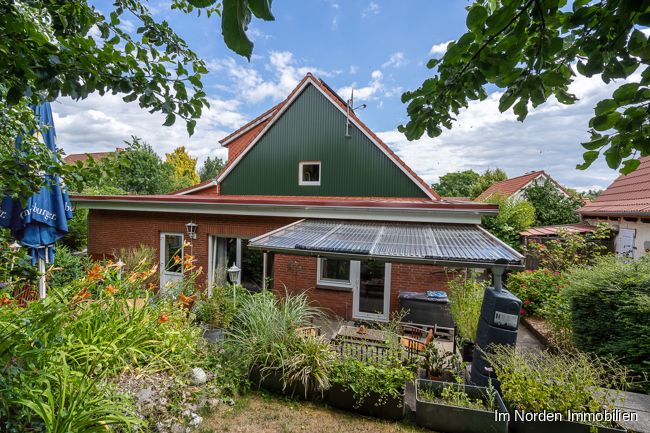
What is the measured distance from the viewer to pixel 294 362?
3.77 m

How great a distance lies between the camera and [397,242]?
17.0 ft

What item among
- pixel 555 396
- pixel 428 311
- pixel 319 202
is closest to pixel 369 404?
pixel 555 396

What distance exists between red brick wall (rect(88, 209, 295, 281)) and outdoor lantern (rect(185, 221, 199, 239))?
0.37 ft

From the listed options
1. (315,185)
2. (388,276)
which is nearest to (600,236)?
(388,276)

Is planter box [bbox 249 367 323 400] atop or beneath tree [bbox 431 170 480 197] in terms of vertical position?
beneath

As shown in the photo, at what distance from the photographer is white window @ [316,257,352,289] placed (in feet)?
25.3

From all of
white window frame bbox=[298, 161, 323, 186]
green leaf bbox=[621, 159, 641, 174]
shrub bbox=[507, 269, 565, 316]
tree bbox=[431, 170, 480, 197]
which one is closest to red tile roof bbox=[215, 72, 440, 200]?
white window frame bbox=[298, 161, 323, 186]

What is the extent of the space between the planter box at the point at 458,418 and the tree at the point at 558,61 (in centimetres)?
281

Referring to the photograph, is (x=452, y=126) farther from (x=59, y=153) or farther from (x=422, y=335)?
(x=422, y=335)

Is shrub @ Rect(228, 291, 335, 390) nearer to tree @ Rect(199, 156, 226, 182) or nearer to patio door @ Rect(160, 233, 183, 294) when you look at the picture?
patio door @ Rect(160, 233, 183, 294)

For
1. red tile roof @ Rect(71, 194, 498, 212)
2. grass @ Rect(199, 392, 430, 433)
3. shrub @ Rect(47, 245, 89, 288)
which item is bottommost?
grass @ Rect(199, 392, 430, 433)

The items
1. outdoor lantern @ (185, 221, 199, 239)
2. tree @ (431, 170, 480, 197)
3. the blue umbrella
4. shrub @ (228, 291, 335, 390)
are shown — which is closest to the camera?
shrub @ (228, 291, 335, 390)

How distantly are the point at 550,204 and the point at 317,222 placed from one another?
1498cm

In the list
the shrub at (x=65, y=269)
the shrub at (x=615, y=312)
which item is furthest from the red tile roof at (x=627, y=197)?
the shrub at (x=65, y=269)
